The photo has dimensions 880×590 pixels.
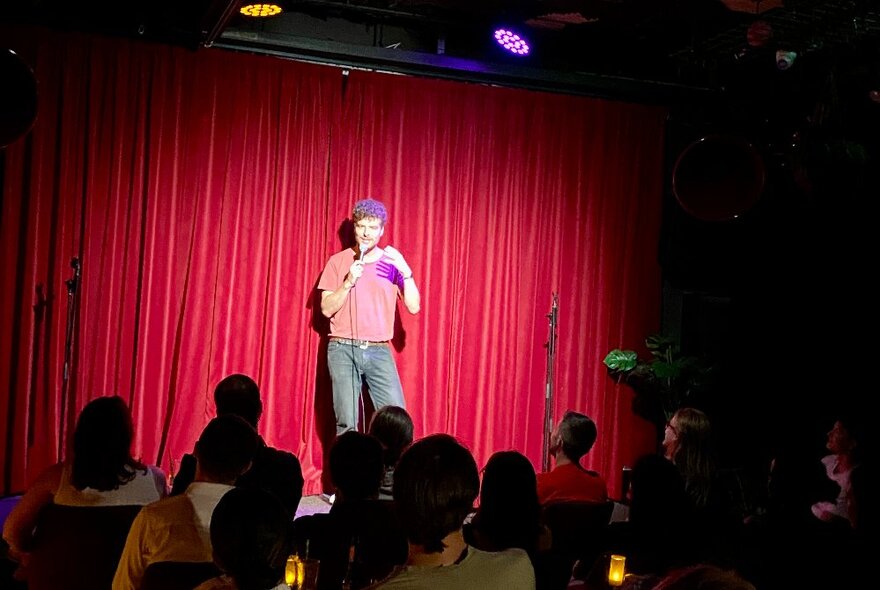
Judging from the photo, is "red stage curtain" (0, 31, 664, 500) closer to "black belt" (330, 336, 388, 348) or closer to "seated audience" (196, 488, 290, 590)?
"black belt" (330, 336, 388, 348)

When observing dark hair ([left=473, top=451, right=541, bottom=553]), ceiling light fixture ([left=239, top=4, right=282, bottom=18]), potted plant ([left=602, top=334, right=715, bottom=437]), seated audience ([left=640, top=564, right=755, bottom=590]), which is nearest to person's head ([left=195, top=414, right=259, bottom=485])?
dark hair ([left=473, top=451, right=541, bottom=553])

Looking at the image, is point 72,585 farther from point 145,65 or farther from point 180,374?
point 145,65

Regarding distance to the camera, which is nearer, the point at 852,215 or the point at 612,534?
the point at 612,534

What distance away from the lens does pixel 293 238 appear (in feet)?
22.8

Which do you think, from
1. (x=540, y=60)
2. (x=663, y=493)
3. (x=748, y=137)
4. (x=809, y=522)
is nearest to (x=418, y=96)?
(x=540, y=60)

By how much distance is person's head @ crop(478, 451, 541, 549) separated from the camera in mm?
2973

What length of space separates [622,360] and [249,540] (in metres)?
5.78

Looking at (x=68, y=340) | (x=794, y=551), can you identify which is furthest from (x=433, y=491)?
(x=68, y=340)

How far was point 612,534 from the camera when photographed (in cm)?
335

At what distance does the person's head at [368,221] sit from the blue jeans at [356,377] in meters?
0.72

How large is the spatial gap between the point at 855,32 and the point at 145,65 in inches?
192

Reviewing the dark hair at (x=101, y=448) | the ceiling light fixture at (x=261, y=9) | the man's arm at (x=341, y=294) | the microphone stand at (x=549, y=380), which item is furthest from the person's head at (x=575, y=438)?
the ceiling light fixture at (x=261, y=9)

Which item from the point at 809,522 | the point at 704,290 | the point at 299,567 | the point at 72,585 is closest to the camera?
the point at 299,567

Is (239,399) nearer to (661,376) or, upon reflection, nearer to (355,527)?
(355,527)
